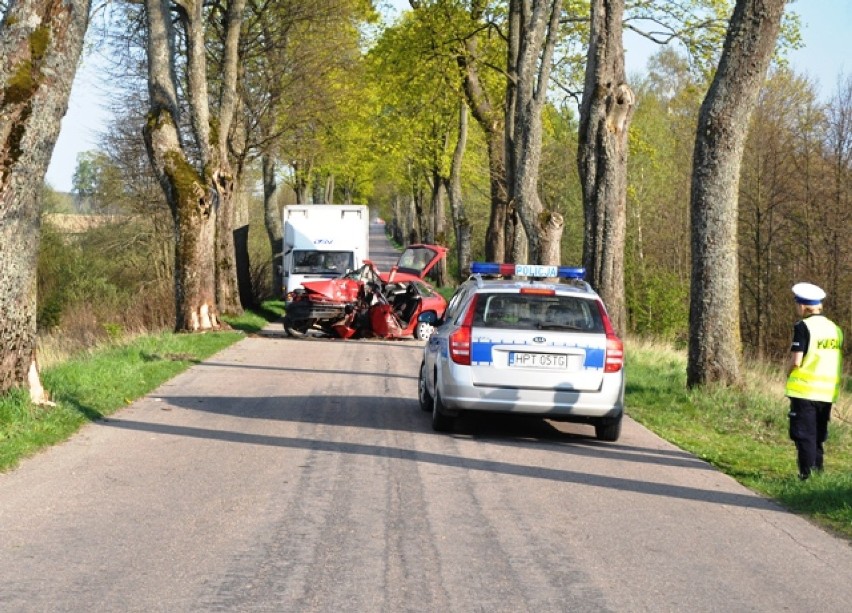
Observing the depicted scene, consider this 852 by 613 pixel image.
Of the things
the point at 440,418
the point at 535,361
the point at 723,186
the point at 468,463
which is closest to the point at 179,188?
the point at 723,186

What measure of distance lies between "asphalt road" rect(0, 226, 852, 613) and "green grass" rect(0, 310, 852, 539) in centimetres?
28

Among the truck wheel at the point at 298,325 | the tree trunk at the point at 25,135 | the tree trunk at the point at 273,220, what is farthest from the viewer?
the tree trunk at the point at 273,220

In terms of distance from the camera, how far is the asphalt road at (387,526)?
5.67m

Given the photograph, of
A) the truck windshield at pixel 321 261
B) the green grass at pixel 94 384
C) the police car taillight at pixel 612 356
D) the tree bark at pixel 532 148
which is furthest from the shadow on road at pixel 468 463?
the truck windshield at pixel 321 261

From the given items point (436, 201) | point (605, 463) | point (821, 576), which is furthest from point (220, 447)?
point (436, 201)

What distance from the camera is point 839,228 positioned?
34.8 meters

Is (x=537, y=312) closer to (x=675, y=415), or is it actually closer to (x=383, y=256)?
(x=675, y=415)

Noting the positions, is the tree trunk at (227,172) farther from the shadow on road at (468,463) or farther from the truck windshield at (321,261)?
the shadow on road at (468,463)

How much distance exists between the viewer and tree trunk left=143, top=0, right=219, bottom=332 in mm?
22281

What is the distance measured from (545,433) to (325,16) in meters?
21.8

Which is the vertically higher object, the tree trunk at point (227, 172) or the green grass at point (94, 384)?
the tree trunk at point (227, 172)

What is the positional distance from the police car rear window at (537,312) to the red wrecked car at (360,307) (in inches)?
531

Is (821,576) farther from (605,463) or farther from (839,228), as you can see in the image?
(839,228)

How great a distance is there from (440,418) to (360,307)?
1427cm
